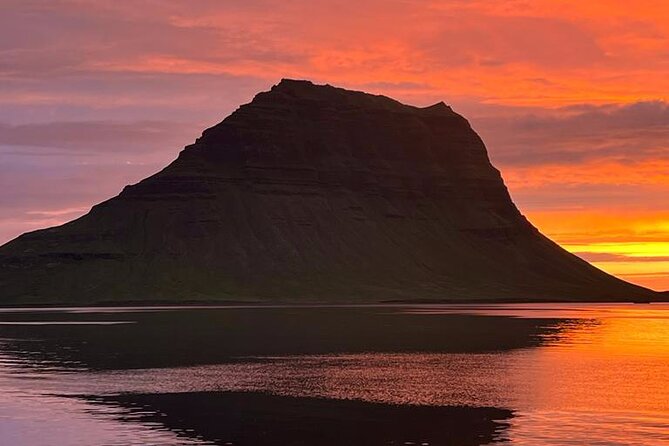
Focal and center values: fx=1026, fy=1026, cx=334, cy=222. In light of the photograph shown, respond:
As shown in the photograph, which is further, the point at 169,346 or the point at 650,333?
the point at 650,333

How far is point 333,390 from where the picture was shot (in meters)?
61.5

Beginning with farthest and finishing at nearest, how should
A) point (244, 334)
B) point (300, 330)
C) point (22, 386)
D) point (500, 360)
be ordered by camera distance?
point (300, 330), point (244, 334), point (500, 360), point (22, 386)

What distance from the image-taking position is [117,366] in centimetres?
7738

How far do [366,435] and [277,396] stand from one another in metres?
14.4

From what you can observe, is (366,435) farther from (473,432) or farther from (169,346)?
(169,346)

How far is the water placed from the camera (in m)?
46.0

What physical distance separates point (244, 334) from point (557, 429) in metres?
76.5

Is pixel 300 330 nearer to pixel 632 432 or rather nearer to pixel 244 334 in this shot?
pixel 244 334

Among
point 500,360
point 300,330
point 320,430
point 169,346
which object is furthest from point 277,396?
point 300,330

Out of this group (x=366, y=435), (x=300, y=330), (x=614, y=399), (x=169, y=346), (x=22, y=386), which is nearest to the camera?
(x=366, y=435)

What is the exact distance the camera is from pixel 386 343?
10250cm

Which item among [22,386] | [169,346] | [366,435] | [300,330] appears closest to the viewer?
[366,435]

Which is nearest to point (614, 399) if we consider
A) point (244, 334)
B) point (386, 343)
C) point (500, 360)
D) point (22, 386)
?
point (500, 360)

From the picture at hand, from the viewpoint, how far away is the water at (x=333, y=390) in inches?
1810
